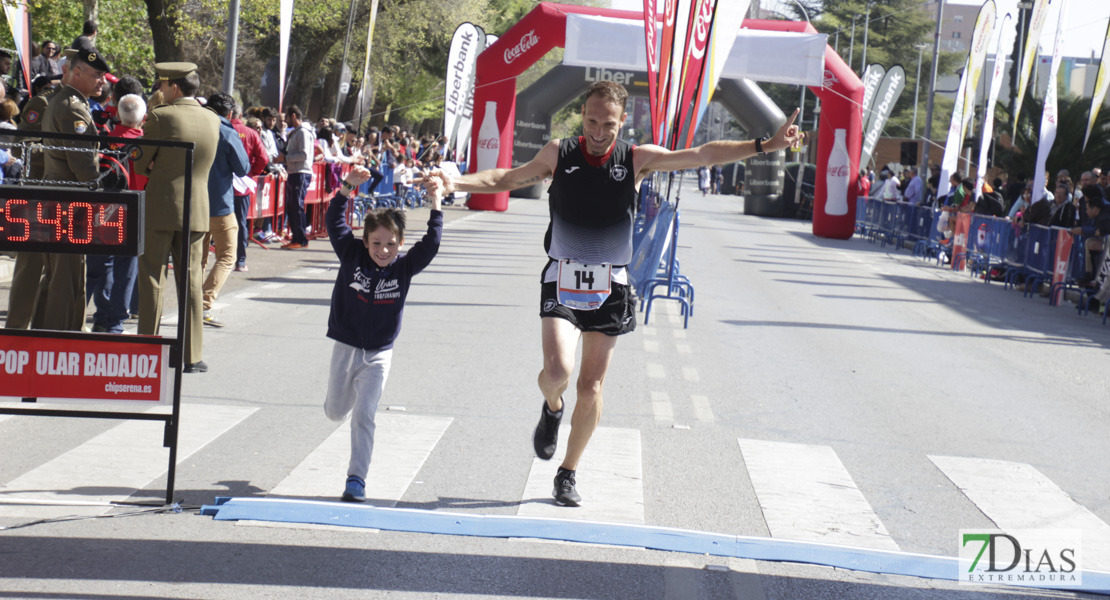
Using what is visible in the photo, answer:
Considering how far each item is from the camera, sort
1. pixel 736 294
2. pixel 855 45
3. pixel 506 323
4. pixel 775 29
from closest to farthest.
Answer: pixel 506 323
pixel 736 294
pixel 775 29
pixel 855 45

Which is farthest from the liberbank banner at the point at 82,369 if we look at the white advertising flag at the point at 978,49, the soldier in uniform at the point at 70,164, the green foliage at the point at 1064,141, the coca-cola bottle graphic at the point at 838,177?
the green foliage at the point at 1064,141

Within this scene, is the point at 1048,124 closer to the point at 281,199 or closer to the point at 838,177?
the point at 838,177

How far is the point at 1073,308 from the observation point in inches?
685

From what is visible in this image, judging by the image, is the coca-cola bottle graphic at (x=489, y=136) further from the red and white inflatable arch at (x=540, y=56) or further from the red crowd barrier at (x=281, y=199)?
the red crowd barrier at (x=281, y=199)

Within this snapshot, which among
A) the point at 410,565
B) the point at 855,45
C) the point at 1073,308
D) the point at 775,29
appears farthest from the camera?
the point at 855,45

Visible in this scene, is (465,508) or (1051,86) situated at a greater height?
(1051,86)

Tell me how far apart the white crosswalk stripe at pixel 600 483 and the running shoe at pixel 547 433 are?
0.68 ft

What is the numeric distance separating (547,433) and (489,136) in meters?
25.3

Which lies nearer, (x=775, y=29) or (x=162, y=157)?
(x=162, y=157)

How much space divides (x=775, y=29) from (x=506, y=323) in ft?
59.7

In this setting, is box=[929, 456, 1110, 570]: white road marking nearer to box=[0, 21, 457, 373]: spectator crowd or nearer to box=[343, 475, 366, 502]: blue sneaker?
box=[343, 475, 366, 502]: blue sneaker

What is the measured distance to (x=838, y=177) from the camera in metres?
29.9

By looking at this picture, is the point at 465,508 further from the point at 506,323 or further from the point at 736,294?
the point at 736,294

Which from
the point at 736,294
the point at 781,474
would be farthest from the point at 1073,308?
the point at 781,474
